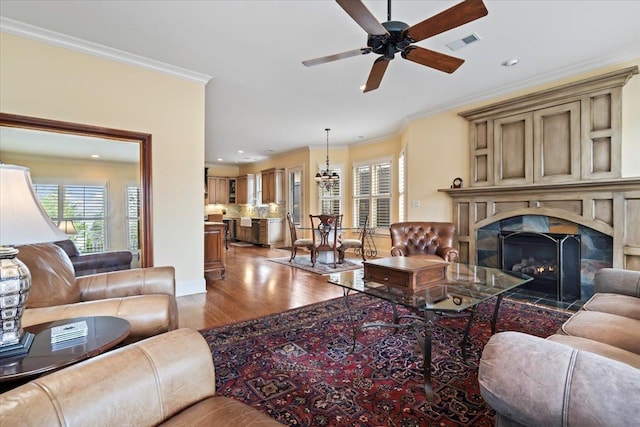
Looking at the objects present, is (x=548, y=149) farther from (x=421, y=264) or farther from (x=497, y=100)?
(x=421, y=264)

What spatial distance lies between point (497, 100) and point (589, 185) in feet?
5.58

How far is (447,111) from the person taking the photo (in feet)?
16.3

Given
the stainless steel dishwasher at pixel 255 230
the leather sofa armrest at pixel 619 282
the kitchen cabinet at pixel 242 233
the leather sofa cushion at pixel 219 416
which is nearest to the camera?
the leather sofa cushion at pixel 219 416

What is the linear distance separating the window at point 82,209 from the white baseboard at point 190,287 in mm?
959

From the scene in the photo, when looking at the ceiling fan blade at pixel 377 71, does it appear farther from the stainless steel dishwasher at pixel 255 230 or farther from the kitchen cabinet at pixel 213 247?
the stainless steel dishwasher at pixel 255 230

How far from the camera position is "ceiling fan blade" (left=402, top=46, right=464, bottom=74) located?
2301mm

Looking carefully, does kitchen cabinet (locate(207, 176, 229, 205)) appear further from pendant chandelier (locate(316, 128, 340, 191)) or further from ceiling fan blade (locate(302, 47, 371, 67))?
ceiling fan blade (locate(302, 47, 371, 67))

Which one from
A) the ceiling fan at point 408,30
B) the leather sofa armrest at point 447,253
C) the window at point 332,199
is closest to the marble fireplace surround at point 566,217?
the leather sofa armrest at point 447,253

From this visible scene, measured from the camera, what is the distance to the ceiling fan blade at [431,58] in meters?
2.30

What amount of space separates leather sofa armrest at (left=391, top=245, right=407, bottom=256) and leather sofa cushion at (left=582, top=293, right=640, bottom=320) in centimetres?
209

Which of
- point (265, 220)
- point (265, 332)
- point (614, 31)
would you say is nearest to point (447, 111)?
point (614, 31)

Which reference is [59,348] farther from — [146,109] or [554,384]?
[146,109]

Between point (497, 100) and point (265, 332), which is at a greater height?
point (497, 100)

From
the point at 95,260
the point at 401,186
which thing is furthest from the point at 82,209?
the point at 401,186
